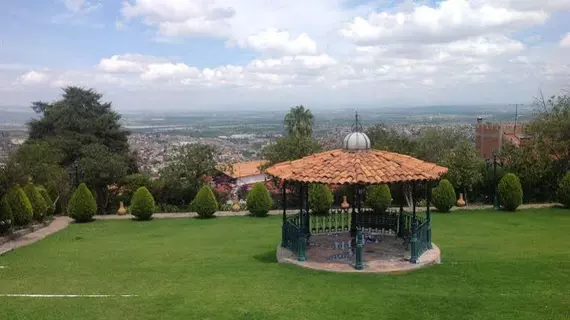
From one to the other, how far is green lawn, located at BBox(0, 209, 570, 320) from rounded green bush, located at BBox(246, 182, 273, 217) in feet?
18.5

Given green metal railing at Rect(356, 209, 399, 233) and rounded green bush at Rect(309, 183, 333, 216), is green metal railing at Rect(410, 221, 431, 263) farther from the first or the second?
rounded green bush at Rect(309, 183, 333, 216)

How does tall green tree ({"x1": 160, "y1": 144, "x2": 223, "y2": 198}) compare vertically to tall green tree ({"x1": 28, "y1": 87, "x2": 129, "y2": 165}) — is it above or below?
below

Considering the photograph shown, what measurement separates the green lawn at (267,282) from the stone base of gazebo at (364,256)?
328 mm

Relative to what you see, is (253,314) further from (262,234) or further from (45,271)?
(262,234)

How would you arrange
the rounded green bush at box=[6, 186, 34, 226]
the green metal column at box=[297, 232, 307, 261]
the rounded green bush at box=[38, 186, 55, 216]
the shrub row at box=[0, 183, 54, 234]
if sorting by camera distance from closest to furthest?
the green metal column at box=[297, 232, 307, 261], the shrub row at box=[0, 183, 54, 234], the rounded green bush at box=[6, 186, 34, 226], the rounded green bush at box=[38, 186, 55, 216]

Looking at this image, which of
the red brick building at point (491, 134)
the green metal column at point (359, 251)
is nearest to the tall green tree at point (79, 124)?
the green metal column at point (359, 251)

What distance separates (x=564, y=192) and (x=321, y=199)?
10.5m

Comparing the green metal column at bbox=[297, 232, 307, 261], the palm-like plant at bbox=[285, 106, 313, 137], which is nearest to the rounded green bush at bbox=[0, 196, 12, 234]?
the green metal column at bbox=[297, 232, 307, 261]

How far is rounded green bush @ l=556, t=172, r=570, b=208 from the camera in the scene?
68.7ft

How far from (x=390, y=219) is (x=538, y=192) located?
14991 millimetres

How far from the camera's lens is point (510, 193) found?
20875 mm

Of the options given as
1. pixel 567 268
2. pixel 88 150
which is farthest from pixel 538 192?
pixel 88 150

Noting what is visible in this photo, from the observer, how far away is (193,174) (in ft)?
84.0

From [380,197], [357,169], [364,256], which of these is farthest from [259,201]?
[357,169]
